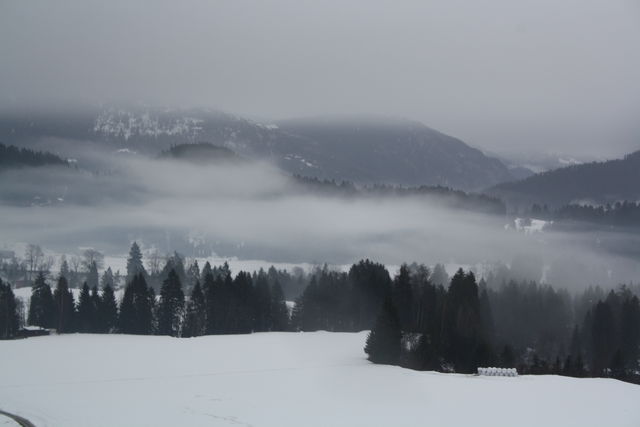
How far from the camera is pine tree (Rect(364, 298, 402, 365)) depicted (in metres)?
60.5

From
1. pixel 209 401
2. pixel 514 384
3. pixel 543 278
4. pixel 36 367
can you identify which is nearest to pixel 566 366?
pixel 514 384

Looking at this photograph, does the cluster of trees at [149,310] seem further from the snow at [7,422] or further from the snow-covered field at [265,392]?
the snow at [7,422]

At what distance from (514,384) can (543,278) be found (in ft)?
527

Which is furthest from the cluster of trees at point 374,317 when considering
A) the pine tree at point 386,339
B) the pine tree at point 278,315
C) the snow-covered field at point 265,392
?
the snow-covered field at point 265,392

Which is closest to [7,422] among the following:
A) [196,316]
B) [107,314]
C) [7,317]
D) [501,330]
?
[7,317]

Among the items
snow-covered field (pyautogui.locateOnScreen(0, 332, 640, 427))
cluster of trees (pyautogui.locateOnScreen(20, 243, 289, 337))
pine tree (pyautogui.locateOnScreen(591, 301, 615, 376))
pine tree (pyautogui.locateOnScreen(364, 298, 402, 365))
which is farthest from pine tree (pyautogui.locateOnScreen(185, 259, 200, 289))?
pine tree (pyautogui.locateOnScreen(364, 298, 402, 365))

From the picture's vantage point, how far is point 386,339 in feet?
200

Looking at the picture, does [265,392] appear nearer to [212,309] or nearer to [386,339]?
[386,339]

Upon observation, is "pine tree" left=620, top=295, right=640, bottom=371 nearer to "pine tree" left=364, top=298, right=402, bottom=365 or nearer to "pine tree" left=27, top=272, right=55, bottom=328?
"pine tree" left=364, top=298, right=402, bottom=365

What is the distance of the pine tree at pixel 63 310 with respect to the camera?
82.5 metres

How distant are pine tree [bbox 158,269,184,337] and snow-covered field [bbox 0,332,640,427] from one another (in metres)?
21.7

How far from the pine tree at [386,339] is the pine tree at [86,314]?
38243 millimetres

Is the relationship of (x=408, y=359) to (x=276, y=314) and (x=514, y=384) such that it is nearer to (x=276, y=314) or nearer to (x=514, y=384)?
(x=514, y=384)

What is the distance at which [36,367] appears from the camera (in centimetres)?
5044
